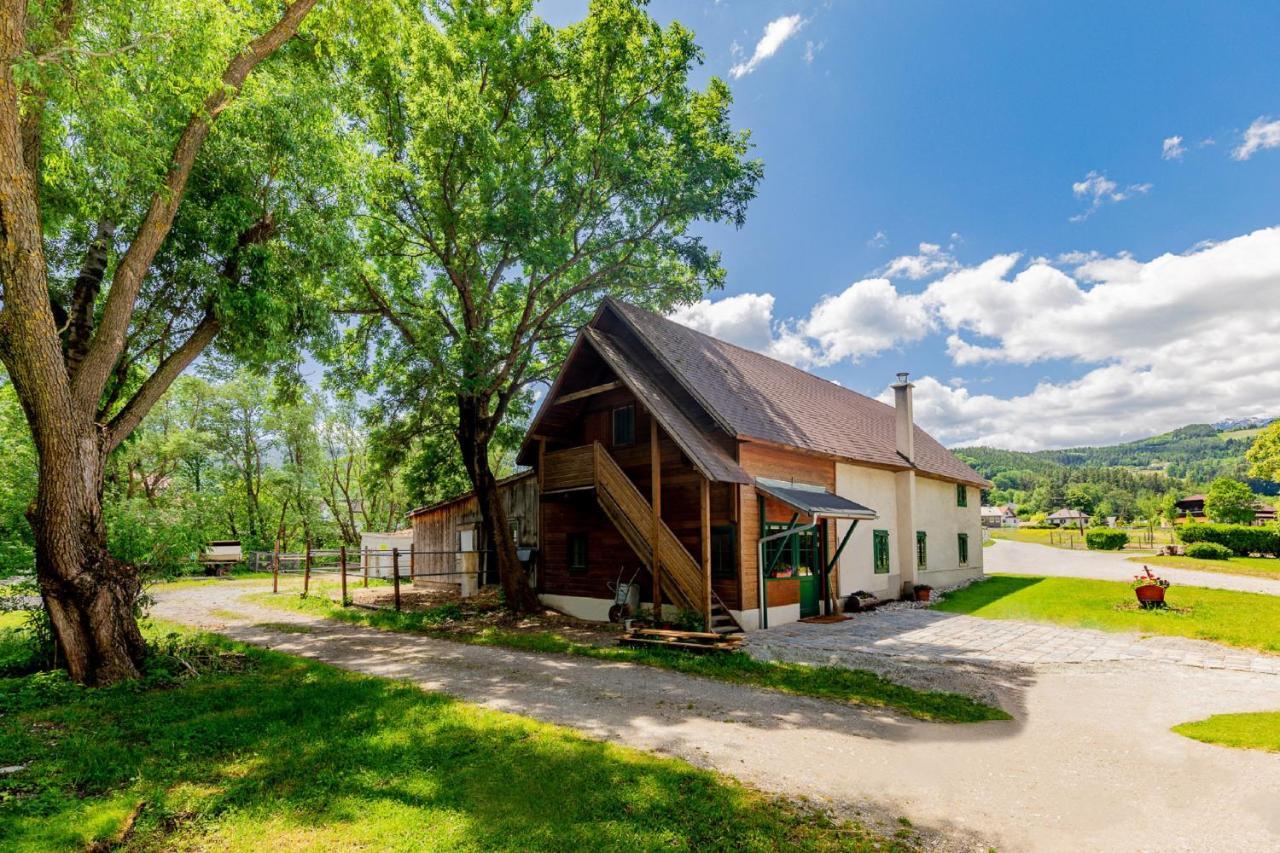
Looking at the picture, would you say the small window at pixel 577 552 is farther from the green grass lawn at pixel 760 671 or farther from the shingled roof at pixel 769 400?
the shingled roof at pixel 769 400

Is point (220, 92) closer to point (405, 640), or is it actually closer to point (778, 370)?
point (405, 640)

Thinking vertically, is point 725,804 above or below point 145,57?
below

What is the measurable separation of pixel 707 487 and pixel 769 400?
19.4 ft

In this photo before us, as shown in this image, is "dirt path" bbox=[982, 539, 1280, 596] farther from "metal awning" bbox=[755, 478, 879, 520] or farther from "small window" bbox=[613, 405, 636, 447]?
"small window" bbox=[613, 405, 636, 447]

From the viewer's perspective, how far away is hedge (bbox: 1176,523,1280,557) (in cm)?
3312

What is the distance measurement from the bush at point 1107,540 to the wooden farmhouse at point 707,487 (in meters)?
27.5

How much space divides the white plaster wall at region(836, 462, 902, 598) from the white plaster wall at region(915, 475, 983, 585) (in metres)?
1.76

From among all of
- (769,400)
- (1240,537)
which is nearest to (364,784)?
(769,400)

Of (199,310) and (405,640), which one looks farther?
(405,640)

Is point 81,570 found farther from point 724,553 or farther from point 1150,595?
point 1150,595

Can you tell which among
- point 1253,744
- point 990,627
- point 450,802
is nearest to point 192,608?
point 450,802

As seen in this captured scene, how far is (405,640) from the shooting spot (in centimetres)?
1327

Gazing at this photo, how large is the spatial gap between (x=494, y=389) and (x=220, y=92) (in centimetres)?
892

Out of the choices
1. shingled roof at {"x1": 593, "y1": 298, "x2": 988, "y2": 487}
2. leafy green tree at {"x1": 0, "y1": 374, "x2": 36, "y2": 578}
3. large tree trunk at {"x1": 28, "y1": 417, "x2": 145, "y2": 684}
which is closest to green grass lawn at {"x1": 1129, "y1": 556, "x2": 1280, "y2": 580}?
shingled roof at {"x1": 593, "y1": 298, "x2": 988, "y2": 487}
